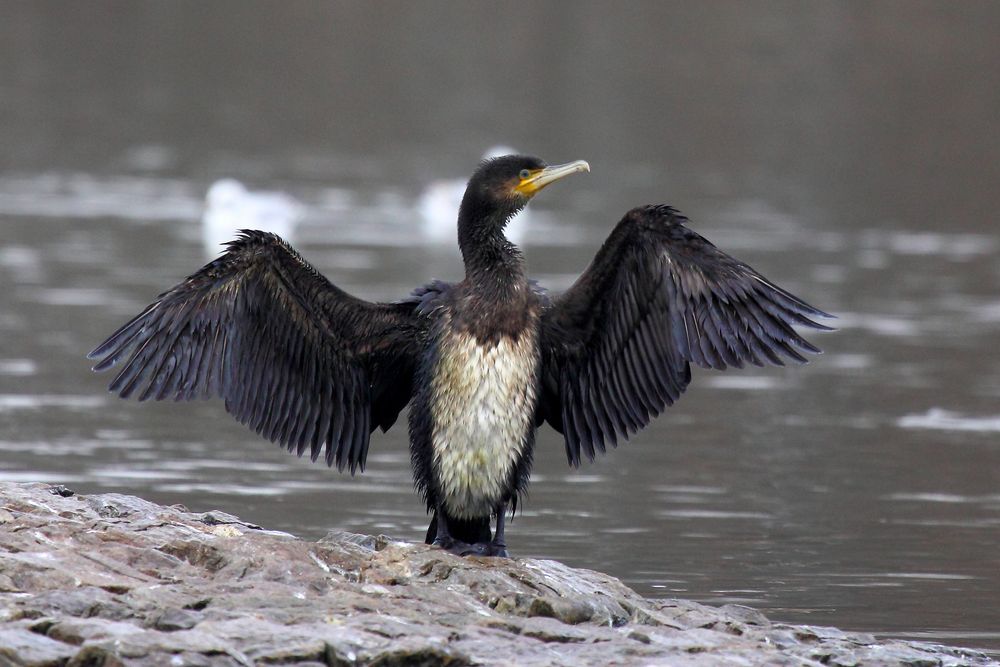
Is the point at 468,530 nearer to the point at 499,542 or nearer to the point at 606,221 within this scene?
the point at 499,542

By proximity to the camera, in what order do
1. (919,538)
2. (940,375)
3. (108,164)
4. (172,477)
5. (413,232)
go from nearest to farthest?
(919,538)
(172,477)
(940,375)
(413,232)
(108,164)

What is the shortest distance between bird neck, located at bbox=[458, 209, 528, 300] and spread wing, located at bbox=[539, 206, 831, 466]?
0.26m

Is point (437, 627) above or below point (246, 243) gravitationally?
below

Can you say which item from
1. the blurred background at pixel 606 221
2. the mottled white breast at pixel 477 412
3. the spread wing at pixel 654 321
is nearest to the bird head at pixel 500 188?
the spread wing at pixel 654 321

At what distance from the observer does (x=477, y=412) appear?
313 inches

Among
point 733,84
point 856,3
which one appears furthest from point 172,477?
point 856,3

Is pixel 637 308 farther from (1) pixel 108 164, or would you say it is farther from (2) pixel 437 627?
(1) pixel 108 164

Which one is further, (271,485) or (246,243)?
(271,485)

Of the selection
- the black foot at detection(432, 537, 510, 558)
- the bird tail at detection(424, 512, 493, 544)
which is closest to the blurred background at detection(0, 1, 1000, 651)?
the bird tail at detection(424, 512, 493, 544)

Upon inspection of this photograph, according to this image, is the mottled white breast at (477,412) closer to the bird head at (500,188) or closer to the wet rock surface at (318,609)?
the wet rock surface at (318,609)

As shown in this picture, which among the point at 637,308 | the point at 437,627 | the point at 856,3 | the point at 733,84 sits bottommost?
the point at 437,627

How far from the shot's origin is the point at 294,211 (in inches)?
837

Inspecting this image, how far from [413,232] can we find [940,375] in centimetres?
886

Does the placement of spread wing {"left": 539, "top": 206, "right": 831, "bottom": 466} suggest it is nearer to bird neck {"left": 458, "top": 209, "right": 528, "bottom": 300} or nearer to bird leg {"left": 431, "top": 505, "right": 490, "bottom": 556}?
bird neck {"left": 458, "top": 209, "right": 528, "bottom": 300}
